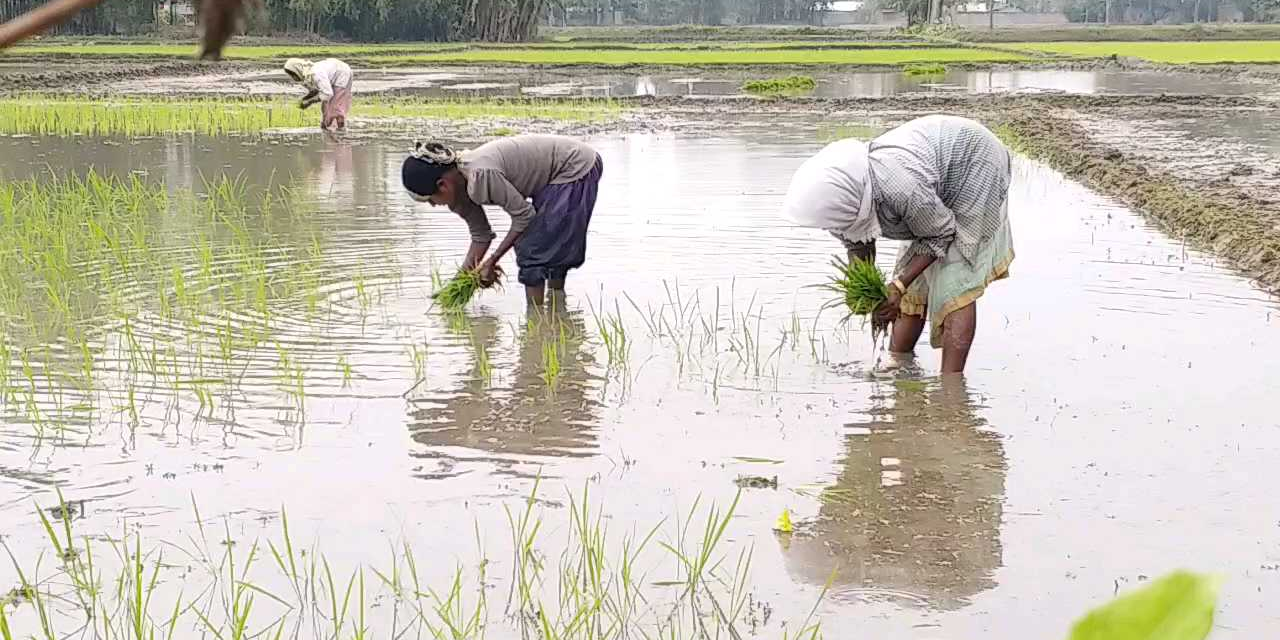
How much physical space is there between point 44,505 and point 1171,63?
2701cm

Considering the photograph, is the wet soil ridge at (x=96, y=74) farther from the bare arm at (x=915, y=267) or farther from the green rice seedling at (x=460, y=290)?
the bare arm at (x=915, y=267)

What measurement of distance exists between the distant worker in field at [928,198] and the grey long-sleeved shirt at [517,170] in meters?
1.43

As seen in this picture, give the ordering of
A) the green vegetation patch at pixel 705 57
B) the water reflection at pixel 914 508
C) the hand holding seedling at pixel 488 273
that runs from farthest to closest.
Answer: the green vegetation patch at pixel 705 57
the hand holding seedling at pixel 488 273
the water reflection at pixel 914 508

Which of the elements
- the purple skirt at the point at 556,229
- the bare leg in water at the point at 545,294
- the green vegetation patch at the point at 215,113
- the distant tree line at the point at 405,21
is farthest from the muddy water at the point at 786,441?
the distant tree line at the point at 405,21

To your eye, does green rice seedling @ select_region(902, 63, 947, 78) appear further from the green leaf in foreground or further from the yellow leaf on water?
the green leaf in foreground

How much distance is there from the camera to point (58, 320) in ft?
18.8

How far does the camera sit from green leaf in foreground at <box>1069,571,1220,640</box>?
0.40 metres

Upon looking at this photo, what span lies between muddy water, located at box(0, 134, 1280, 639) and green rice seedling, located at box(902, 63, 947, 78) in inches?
778

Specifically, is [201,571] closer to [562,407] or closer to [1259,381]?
[562,407]

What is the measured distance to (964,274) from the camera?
14.5 feet

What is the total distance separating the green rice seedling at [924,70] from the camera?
26355 millimetres

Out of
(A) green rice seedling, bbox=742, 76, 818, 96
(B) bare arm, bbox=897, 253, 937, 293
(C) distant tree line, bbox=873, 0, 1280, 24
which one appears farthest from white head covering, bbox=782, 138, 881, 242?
(C) distant tree line, bbox=873, 0, 1280, 24

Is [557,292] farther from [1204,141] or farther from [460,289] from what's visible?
[1204,141]

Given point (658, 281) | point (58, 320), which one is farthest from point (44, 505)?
point (658, 281)
